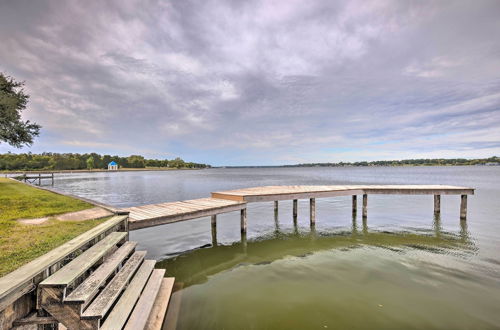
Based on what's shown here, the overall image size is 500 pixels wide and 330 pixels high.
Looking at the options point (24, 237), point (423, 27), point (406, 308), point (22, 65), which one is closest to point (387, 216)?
point (406, 308)

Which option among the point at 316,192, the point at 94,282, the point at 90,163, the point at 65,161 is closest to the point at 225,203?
the point at 316,192

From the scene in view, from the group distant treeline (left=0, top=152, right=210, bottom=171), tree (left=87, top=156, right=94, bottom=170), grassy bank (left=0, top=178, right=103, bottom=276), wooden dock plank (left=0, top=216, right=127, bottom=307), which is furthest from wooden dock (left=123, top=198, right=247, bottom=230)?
tree (left=87, top=156, right=94, bottom=170)

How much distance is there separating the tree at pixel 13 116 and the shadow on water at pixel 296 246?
2043 centimetres

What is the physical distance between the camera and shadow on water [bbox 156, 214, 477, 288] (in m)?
7.35

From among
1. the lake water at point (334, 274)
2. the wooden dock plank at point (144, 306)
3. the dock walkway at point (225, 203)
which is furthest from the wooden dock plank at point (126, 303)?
the dock walkway at point (225, 203)

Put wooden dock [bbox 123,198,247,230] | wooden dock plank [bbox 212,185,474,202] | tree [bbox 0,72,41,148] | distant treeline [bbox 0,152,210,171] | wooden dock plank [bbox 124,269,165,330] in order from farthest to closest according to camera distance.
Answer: distant treeline [bbox 0,152,210,171] → tree [bbox 0,72,41,148] → wooden dock plank [bbox 212,185,474,202] → wooden dock [bbox 123,198,247,230] → wooden dock plank [bbox 124,269,165,330]

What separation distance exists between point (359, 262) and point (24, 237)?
9007 mm

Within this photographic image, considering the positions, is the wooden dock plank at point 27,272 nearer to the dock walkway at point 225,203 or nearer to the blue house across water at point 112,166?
the dock walkway at point 225,203

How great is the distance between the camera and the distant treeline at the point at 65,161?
9481 centimetres

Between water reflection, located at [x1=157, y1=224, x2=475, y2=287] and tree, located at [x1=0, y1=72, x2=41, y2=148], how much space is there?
20437mm

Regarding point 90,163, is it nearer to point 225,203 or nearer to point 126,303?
point 225,203

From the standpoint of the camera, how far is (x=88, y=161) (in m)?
123

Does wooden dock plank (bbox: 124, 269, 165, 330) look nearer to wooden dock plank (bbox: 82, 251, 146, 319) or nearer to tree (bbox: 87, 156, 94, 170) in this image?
wooden dock plank (bbox: 82, 251, 146, 319)

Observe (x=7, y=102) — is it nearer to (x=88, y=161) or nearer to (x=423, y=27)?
(x=423, y=27)
